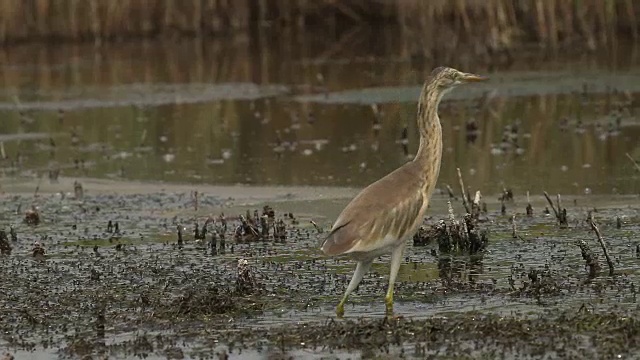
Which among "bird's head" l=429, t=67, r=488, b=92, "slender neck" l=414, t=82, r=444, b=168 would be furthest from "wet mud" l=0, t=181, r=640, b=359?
"bird's head" l=429, t=67, r=488, b=92

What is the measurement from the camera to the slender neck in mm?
8555

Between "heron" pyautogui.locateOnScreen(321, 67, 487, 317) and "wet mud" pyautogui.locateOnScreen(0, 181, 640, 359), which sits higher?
"heron" pyautogui.locateOnScreen(321, 67, 487, 317)

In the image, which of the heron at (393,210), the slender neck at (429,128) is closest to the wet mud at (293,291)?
the heron at (393,210)

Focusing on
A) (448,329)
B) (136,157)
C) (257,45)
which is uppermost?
(257,45)

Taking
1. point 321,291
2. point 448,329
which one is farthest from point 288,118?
point 448,329

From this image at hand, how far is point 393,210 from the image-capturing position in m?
8.12

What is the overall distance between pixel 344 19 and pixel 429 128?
2026cm

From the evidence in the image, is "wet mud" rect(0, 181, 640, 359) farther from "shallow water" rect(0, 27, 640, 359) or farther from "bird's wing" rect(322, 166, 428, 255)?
"bird's wing" rect(322, 166, 428, 255)

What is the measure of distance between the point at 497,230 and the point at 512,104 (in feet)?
26.9

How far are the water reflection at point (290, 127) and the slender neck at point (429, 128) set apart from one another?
4.18 metres

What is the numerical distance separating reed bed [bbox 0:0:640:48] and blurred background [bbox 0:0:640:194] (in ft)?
0.12

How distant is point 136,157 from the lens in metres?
16.0

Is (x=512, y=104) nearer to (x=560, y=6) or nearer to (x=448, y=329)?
(x=560, y=6)

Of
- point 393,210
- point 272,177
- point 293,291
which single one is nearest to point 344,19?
point 272,177
